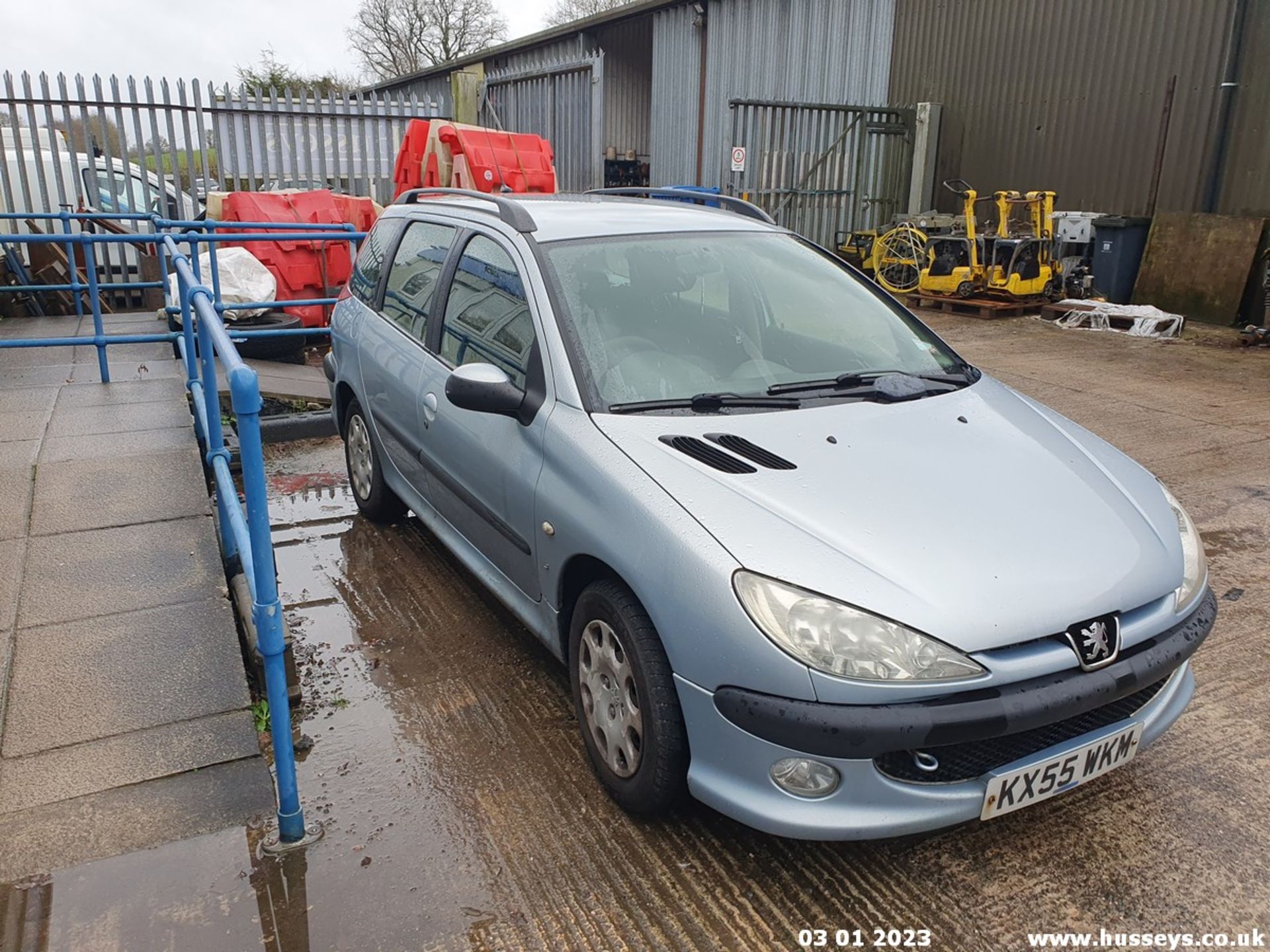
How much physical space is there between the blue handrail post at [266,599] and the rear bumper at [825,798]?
1.06 m

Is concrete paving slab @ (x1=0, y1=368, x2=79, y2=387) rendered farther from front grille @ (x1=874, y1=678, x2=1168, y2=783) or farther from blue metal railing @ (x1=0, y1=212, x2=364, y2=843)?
front grille @ (x1=874, y1=678, x2=1168, y2=783)

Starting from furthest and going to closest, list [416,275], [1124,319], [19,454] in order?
[1124,319], [19,454], [416,275]

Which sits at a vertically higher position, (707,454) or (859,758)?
(707,454)

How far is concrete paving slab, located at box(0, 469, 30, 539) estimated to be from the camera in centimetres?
408

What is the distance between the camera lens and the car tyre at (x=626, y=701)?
7.99 ft

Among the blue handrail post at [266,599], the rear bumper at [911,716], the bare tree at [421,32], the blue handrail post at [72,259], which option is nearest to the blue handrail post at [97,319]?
the blue handrail post at [72,259]

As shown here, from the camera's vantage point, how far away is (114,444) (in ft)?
16.7

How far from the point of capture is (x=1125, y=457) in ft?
10.5

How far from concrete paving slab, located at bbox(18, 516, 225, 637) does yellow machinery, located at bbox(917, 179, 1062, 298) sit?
10.1 m

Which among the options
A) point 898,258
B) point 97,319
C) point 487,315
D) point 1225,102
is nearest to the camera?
point 487,315

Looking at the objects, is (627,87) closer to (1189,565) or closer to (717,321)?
(717,321)

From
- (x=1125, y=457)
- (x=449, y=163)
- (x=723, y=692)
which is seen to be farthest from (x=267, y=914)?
(x=449, y=163)

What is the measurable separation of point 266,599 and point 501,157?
888cm

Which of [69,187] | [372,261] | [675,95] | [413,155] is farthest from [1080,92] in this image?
[69,187]
